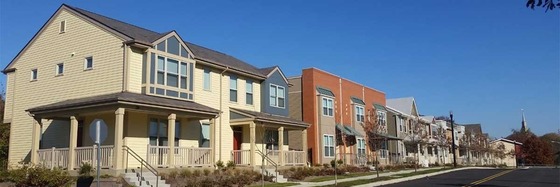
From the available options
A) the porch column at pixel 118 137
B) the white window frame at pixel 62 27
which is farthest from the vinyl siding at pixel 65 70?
the porch column at pixel 118 137

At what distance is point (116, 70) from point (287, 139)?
14.9 m

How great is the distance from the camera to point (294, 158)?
1284 inches

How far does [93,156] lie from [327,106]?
71.9 feet

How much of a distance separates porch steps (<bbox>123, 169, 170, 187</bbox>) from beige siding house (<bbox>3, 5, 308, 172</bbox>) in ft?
1.70

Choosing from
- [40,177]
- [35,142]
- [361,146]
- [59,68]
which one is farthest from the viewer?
[361,146]

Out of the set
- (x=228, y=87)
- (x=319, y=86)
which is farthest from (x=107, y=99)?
(x=319, y=86)

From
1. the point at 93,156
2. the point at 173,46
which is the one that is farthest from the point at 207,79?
the point at 93,156

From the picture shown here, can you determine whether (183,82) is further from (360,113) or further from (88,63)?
(360,113)

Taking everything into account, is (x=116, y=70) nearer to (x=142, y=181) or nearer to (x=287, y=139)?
(x=142, y=181)

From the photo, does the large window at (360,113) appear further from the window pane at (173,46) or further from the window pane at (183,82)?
the window pane at (173,46)

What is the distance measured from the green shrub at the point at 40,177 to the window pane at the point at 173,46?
779cm

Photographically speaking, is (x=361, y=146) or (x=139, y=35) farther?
(x=361, y=146)

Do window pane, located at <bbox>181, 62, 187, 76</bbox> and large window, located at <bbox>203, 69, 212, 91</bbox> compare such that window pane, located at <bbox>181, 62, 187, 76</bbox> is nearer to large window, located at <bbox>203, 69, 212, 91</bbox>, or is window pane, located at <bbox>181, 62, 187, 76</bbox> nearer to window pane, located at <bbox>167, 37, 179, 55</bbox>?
window pane, located at <bbox>167, 37, 179, 55</bbox>

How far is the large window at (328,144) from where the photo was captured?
39281 millimetres
